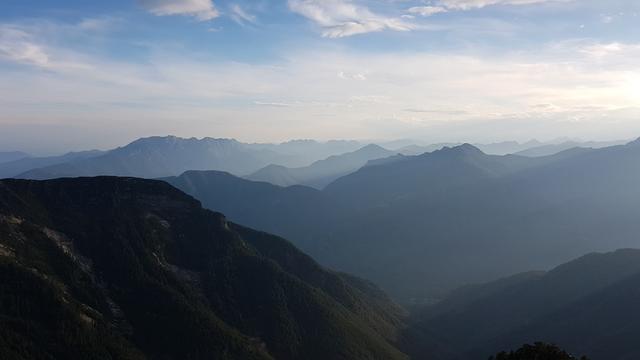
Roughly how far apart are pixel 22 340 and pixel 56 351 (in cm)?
981

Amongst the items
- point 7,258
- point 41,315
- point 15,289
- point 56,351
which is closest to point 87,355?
point 56,351

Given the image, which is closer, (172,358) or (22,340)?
(22,340)

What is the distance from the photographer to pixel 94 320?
192 meters

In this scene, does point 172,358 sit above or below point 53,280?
below

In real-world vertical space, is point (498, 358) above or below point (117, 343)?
above

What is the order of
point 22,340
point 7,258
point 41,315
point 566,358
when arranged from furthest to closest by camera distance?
1. point 7,258
2. point 41,315
3. point 22,340
4. point 566,358

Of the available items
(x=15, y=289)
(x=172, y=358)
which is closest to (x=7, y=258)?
(x=15, y=289)

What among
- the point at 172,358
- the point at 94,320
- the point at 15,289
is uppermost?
the point at 15,289

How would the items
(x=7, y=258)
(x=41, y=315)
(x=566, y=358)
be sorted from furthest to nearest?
(x=7, y=258)
(x=41, y=315)
(x=566, y=358)

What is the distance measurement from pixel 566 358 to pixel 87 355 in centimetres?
13771

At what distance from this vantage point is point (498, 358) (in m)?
95.2

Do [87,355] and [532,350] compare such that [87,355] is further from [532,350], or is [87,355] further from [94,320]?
[532,350]

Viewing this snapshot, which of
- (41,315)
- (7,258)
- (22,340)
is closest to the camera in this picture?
(22,340)

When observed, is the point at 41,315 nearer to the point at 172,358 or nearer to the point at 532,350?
the point at 172,358
